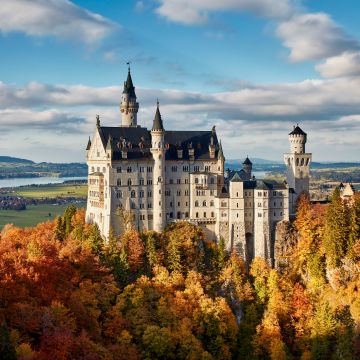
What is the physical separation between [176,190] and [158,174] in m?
5.24

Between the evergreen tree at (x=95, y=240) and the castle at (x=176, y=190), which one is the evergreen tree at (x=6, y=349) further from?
the castle at (x=176, y=190)

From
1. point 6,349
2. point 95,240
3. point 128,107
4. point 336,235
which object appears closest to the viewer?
point 6,349

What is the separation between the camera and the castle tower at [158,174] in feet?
350

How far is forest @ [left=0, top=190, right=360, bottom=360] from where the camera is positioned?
79.7 m

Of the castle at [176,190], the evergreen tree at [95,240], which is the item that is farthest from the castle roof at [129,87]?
the evergreen tree at [95,240]

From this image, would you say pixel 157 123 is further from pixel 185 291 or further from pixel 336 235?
pixel 336 235

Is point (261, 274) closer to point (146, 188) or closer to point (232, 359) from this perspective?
point (232, 359)

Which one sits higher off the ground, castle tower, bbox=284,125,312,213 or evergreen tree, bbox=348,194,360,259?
castle tower, bbox=284,125,312,213

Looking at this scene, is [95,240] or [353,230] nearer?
[353,230]

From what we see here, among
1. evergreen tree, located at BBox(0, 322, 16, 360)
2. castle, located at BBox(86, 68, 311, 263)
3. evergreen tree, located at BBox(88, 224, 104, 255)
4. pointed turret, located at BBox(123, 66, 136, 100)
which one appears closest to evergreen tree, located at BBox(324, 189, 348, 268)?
castle, located at BBox(86, 68, 311, 263)

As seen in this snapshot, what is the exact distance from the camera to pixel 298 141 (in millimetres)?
115500

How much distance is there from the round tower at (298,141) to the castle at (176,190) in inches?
353

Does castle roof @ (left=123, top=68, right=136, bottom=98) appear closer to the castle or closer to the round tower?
the castle

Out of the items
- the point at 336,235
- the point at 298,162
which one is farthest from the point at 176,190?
the point at 336,235
